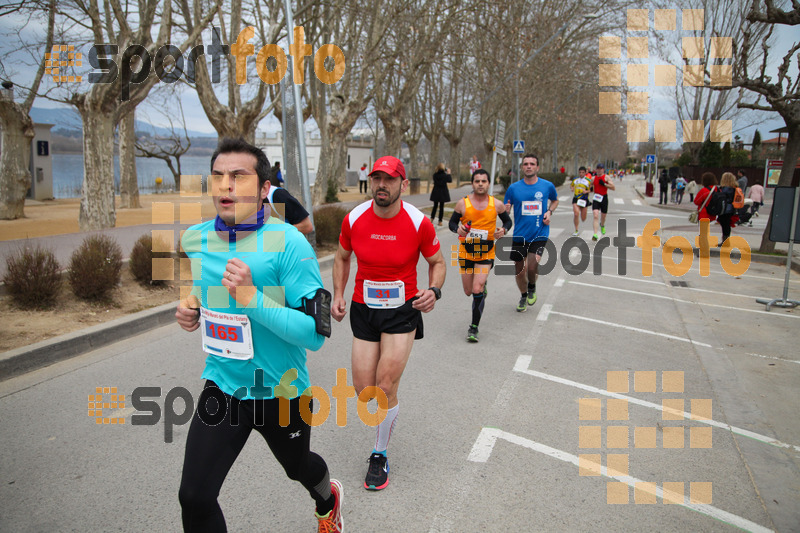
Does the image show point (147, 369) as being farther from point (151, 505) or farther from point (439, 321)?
point (439, 321)

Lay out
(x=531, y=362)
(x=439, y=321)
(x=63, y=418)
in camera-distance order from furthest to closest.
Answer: (x=439, y=321) < (x=531, y=362) < (x=63, y=418)

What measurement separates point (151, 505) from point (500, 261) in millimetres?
10492

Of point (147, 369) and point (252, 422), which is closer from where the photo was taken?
point (252, 422)

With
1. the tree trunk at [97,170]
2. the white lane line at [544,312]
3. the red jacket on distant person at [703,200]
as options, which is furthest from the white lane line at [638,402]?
the tree trunk at [97,170]

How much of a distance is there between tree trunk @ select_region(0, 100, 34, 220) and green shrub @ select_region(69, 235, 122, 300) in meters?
11.8

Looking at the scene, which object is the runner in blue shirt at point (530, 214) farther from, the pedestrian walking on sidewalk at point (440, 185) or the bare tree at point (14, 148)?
the bare tree at point (14, 148)

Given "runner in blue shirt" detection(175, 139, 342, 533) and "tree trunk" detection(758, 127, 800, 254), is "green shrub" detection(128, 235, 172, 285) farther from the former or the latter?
"tree trunk" detection(758, 127, 800, 254)

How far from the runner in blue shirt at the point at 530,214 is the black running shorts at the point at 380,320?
4.25 meters

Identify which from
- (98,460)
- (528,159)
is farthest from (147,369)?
(528,159)

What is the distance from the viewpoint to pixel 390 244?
12.5 feet

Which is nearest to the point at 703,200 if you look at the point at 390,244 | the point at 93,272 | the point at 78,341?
the point at 390,244

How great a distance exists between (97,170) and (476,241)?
10605 millimetres

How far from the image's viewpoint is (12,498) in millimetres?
3346

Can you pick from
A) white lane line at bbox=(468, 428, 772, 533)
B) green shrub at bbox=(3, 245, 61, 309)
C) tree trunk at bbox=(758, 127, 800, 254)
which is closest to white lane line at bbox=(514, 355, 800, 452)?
white lane line at bbox=(468, 428, 772, 533)
